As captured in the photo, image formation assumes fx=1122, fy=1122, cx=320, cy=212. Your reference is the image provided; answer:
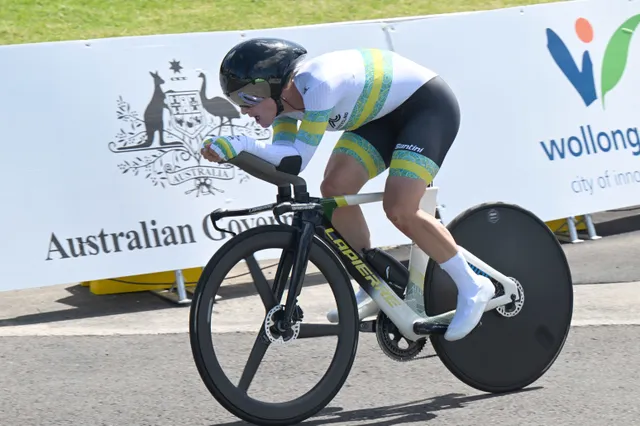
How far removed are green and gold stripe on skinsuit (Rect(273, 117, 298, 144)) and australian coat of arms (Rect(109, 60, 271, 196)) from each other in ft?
8.61

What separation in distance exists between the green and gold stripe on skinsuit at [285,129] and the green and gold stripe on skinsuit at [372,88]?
8.9 inches

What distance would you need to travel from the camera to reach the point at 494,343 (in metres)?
5.03

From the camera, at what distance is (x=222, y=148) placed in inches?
163

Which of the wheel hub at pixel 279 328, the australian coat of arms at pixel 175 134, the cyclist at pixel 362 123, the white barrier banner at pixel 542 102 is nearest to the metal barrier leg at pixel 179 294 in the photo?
the australian coat of arms at pixel 175 134

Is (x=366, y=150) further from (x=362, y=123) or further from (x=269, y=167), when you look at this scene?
(x=269, y=167)

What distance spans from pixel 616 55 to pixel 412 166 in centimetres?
493

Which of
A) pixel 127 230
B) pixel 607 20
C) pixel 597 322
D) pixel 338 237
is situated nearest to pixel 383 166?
pixel 338 237

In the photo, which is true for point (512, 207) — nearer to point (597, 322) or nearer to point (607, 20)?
point (597, 322)

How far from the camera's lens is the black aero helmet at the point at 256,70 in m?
4.35

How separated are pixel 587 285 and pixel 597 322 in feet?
3.63

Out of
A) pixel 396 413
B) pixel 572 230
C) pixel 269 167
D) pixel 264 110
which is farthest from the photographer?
pixel 572 230

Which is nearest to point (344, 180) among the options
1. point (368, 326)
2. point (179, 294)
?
point (368, 326)

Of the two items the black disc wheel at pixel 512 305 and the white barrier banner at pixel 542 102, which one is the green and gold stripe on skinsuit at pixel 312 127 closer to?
the black disc wheel at pixel 512 305

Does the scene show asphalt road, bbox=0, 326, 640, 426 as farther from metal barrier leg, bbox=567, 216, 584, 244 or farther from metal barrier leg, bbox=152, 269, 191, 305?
metal barrier leg, bbox=567, 216, 584, 244
